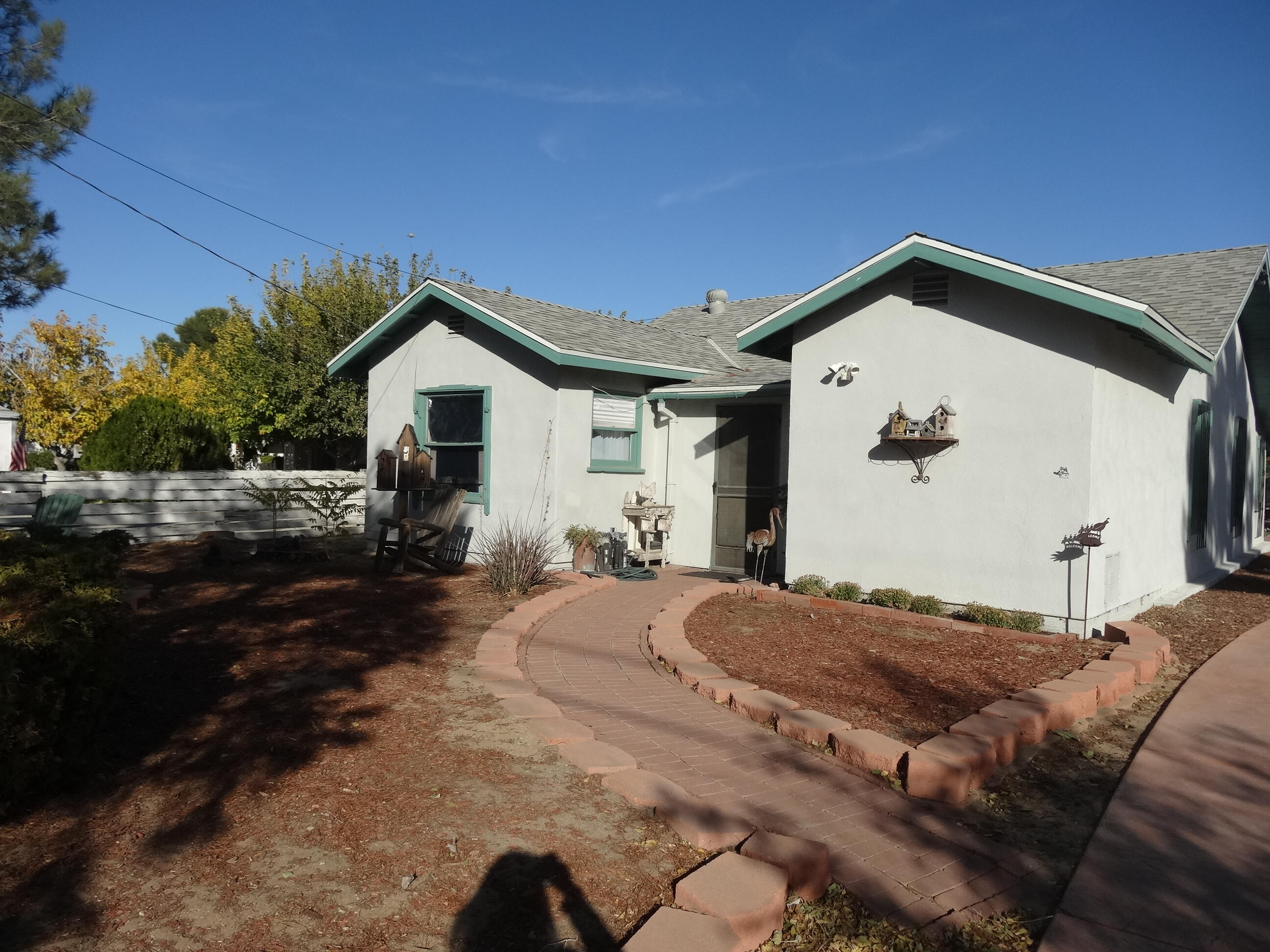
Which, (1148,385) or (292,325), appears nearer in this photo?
(1148,385)

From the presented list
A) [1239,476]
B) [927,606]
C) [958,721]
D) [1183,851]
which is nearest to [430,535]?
[927,606]

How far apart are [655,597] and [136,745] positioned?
18.5ft

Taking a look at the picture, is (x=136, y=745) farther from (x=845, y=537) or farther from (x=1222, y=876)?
Answer: (x=845, y=537)

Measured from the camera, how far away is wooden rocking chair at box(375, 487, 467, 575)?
1023 centimetres

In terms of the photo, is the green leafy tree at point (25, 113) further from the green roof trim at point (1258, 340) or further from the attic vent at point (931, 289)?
the green roof trim at point (1258, 340)

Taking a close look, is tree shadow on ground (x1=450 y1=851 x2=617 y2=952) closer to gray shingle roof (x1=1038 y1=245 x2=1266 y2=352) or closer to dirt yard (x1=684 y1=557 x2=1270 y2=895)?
dirt yard (x1=684 y1=557 x2=1270 y2=895)

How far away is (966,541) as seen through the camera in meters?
8.27

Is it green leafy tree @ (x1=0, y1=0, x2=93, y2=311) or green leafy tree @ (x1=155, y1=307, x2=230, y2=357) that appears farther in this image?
green leafy tree @ (x1=155, y1=307, x2=230, y2=357)

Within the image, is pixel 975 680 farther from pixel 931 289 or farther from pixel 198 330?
pixel 198 330

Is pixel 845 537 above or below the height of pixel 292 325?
below

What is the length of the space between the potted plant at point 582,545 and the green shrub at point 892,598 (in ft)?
11.9

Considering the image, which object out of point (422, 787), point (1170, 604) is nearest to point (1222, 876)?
point (422, 787)

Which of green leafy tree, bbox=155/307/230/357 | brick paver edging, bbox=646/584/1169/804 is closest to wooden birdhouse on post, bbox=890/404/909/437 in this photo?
brick paver edging, bbox=646/584/1169/804

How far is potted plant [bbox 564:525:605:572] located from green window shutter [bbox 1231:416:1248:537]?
10806 millimetres
